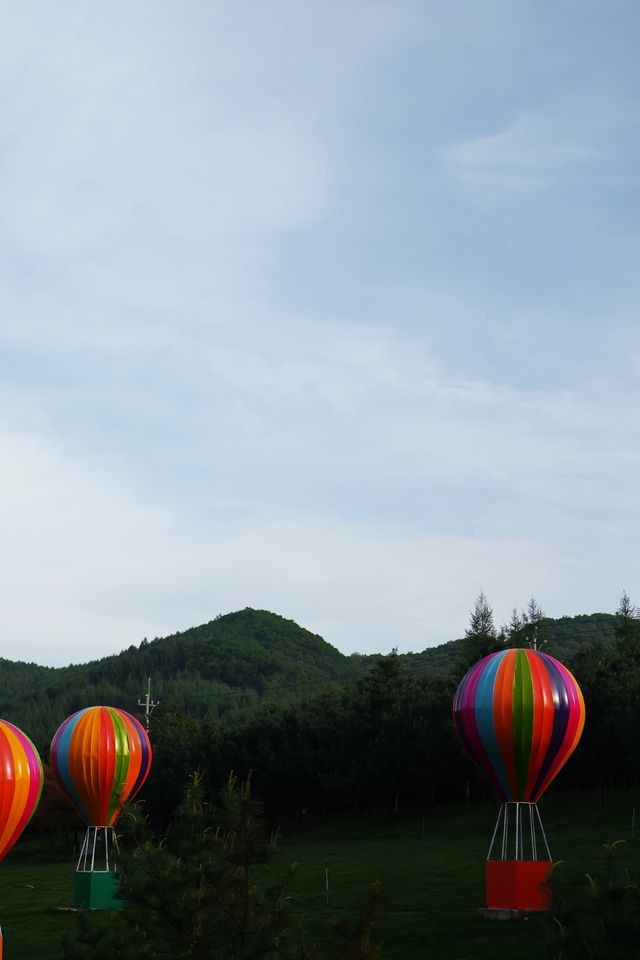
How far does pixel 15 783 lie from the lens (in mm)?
28438

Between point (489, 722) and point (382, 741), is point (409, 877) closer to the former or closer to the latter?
point (489, 722)

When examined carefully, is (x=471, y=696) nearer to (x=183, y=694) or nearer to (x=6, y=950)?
(x=6, y=950)

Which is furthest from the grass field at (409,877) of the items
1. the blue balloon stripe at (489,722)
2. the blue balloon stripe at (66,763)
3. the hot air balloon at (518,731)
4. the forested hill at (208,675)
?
the forested hill at (208,675)

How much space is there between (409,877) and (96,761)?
11.6 metres

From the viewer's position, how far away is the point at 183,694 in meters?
149

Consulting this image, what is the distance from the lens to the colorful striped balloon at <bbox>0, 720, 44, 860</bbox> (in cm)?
2825

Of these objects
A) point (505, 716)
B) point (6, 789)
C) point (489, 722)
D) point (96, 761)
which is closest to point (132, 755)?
point (96, 761)

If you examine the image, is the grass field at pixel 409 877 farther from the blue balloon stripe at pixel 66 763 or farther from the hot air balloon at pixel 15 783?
the blue balloon stripe at pixel 66 763

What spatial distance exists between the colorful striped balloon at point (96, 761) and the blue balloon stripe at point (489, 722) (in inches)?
606

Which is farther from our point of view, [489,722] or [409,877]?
[409,877]

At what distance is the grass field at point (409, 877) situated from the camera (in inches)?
1166

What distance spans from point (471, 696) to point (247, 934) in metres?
18.4

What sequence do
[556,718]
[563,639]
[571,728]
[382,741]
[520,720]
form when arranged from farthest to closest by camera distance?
1. [563,639]
2. [382,741]
3. [571,728]
4. [556,718]
5. [520,720]

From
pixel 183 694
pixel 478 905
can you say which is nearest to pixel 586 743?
pixel 478 905
